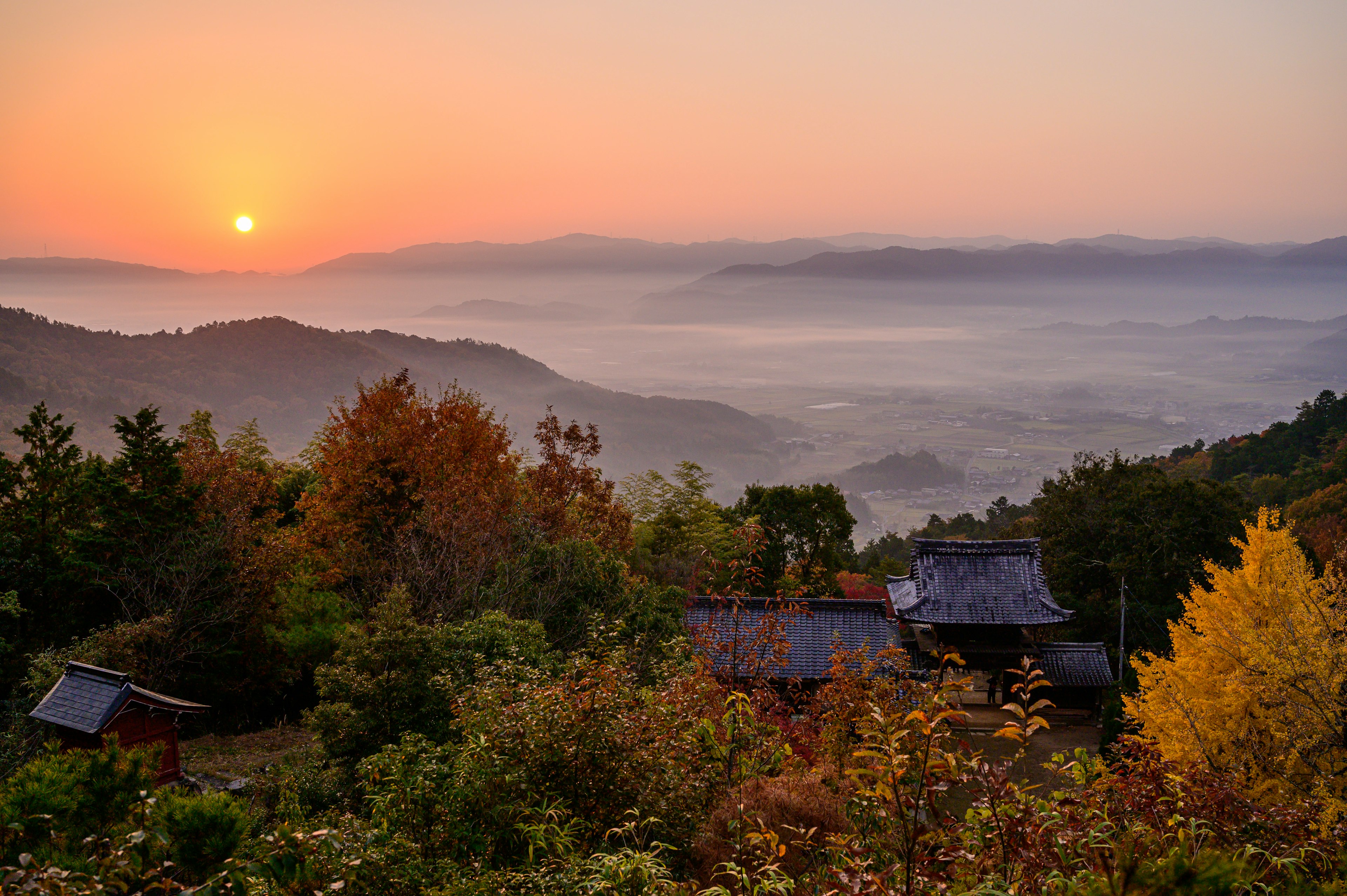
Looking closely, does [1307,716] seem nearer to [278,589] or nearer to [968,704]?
[968,704]

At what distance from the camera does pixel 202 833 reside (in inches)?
152

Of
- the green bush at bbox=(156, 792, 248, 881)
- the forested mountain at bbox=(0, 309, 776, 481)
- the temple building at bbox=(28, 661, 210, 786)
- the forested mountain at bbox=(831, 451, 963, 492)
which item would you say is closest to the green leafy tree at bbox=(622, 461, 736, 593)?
the temple building at bbox=(28, 661, 210, 786)

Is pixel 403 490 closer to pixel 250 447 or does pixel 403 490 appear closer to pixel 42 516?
pixel 42 516

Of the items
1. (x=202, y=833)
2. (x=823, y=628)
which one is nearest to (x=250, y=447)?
(x=823, y=628)

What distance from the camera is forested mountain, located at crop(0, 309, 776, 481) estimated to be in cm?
8050

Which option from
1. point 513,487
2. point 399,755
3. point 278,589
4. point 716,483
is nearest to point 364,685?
point 399,755

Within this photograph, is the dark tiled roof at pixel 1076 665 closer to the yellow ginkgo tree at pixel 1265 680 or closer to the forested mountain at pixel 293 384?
the yellow ginkgo tree at pixel 1265 680

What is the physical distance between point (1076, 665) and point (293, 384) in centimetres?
10381

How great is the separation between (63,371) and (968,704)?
96.7 m

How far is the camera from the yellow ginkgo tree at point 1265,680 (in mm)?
8289

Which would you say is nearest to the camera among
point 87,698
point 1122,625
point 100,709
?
point 100,709

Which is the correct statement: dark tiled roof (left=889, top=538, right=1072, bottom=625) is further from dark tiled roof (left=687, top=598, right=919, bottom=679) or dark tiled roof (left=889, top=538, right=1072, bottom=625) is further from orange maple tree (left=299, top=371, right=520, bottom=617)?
orange maple tree (left=299, top=371, right=520, bottom=617)

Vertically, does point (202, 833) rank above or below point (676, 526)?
above

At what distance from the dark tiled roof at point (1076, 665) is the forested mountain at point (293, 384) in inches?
2504
